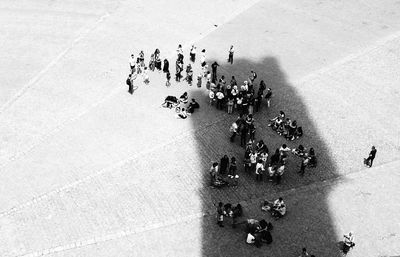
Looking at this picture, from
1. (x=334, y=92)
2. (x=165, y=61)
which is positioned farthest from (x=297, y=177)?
(x=165, y=61)

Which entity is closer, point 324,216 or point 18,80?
point 324,216

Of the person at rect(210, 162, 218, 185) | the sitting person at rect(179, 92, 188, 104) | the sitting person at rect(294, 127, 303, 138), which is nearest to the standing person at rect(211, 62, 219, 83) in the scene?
the sitting person at rect(179, 92, 188, 104)

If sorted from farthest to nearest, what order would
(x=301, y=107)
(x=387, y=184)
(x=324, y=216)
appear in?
(x=301, y=107), (x=387, y=184), (x=324, y=216)

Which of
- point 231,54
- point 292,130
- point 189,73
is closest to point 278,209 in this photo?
point 292,130

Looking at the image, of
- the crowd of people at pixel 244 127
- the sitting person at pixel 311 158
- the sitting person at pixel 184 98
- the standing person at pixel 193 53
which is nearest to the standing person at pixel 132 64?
the crowd of people at pixel 244 127

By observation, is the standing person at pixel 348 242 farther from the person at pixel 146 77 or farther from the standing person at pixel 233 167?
the person at pixel 146 77

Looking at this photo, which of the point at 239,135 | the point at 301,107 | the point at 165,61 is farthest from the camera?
the point at 165,61

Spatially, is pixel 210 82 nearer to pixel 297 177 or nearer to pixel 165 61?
pixel 165 61
